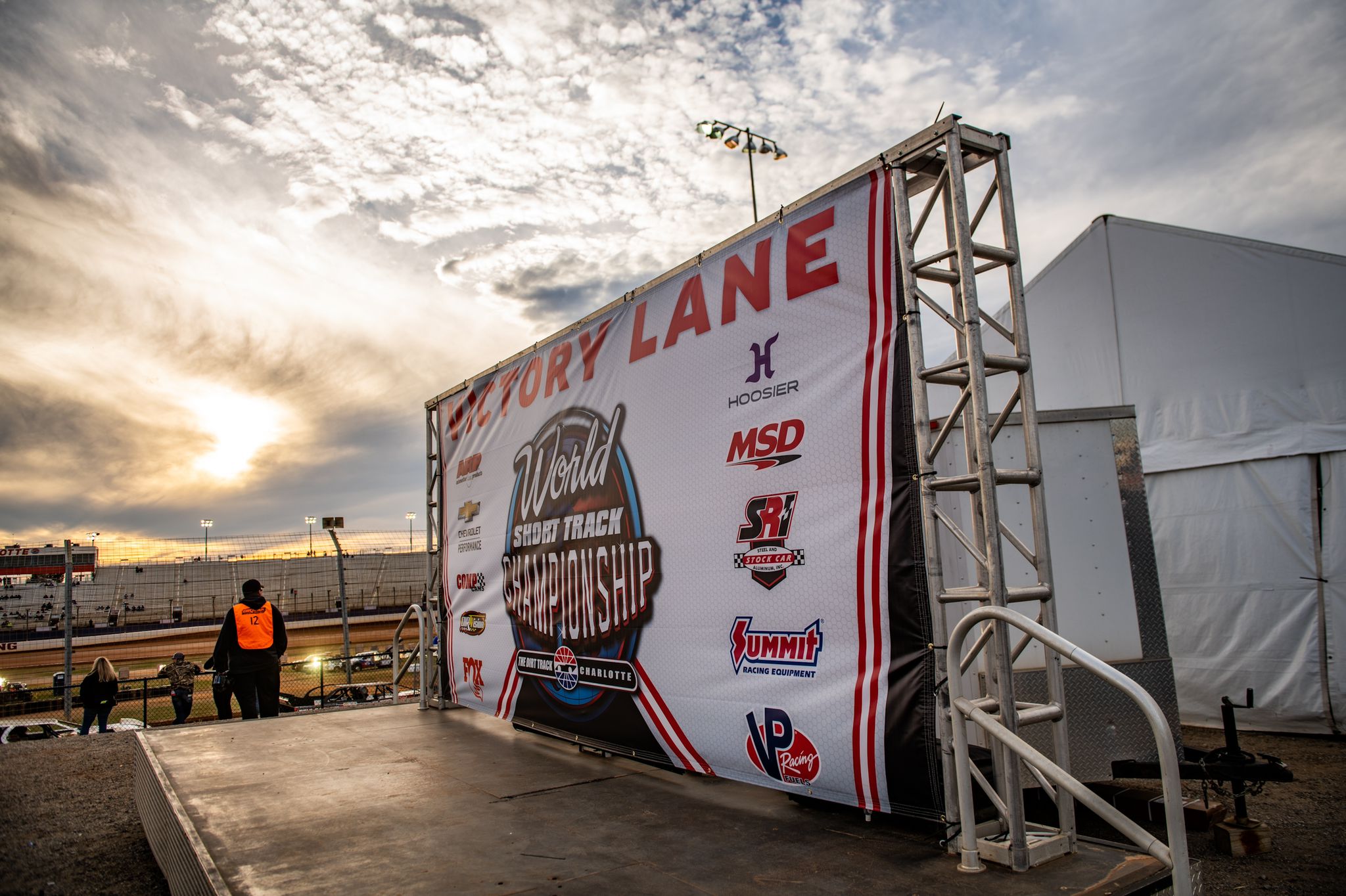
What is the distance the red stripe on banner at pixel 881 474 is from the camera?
3.93 m

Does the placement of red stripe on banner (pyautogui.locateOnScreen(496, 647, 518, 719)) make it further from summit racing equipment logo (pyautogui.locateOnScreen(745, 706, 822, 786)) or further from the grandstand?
the grandstand

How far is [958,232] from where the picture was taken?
150 inches

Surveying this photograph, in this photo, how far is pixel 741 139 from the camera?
58.2ft

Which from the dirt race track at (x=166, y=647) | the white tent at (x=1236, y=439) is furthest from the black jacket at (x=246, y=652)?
the dirt race track at (x=166, y=647)

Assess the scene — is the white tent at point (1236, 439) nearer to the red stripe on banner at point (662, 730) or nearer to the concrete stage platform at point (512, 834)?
the red stripe on banner at point (662, 730)

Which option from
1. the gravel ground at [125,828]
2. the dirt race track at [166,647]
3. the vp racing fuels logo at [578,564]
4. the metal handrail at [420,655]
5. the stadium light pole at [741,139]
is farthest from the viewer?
the dirt race track at [166,647]

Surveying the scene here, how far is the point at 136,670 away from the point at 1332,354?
36.4 m

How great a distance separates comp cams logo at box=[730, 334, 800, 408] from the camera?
4680 mm

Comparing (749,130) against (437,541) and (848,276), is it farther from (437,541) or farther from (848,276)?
(848,276)

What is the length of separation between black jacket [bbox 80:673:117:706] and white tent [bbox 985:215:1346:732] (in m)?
13.1

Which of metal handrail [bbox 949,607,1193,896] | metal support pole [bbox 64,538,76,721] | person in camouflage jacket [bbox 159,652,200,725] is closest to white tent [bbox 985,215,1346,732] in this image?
metal handrail [bbox 949,607,1193,896]

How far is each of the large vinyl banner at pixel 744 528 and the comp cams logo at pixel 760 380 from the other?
14mm

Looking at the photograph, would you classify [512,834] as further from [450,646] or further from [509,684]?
[450,646]

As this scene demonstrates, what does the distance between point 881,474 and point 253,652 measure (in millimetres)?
7487
